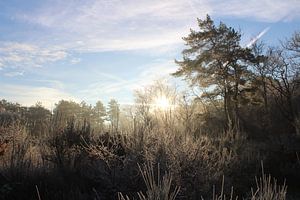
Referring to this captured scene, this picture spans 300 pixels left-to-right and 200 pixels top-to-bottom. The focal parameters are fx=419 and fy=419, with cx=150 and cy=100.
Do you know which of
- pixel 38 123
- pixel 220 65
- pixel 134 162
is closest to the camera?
pixel 134 162

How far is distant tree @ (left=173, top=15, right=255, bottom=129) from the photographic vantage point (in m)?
37.8

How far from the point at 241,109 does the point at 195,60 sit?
275 inches

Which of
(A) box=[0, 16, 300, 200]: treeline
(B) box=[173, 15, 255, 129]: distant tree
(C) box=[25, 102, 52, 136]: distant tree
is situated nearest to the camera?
(A) box=[0, 16, 300, 200]: treeline

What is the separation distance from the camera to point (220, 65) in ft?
125

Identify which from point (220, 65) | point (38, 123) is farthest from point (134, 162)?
point (220, 65)

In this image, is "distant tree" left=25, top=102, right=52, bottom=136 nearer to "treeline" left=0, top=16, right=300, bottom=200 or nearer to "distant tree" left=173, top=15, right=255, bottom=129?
"treeline" left=0, top=16, right=300, bottom=200

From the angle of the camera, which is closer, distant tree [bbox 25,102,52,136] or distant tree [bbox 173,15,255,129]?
distant tree [bbox 25,102,52,136]

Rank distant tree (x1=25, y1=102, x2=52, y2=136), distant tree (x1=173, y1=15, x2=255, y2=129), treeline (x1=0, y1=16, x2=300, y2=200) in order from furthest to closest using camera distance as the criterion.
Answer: distant tree (x1=173, y1=15, x2=255, y2=129) → distant tree (x1=25, y1=102, x2=52, y2=136) → treeline (x1=0, y1=16, x2=300, y2=200)

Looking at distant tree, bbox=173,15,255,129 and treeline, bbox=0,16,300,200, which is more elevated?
distant tree, bbox=173,15,255,129

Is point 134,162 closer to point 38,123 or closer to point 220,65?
point 38,123

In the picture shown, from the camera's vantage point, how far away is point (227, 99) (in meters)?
38.7

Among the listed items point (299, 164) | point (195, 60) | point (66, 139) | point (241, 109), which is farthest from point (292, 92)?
point (66, 139)

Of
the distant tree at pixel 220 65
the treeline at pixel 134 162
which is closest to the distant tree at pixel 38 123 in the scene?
the treeline at pixel 134 162

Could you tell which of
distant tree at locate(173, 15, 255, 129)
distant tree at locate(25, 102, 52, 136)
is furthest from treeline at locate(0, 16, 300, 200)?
distant tree at locate(173, 15, 255, 129)
